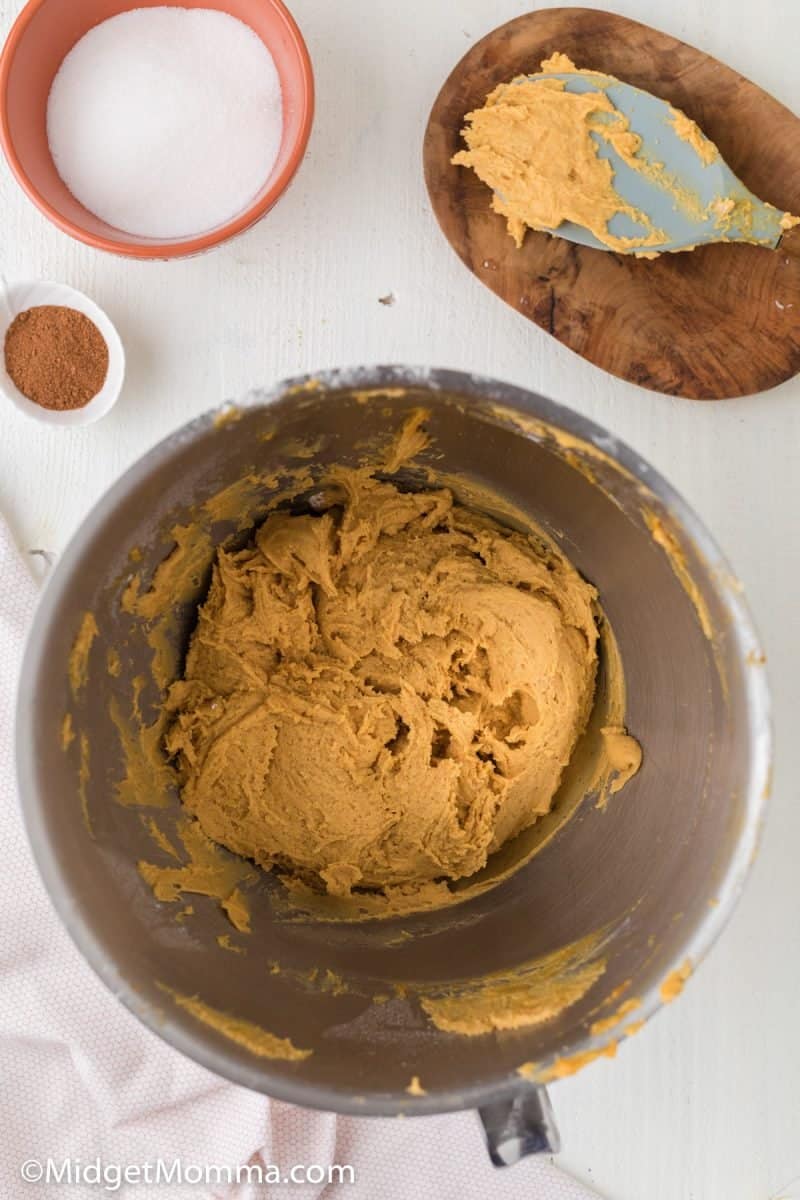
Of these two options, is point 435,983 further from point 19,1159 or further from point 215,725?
point 19,1159

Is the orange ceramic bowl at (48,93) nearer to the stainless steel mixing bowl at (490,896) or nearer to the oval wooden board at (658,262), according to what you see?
the oval wooden board at (658,262)

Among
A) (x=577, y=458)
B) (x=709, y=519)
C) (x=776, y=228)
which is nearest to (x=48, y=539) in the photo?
(x=577, y=458)

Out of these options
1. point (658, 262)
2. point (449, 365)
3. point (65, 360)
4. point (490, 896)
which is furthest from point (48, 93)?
point (490, 896)

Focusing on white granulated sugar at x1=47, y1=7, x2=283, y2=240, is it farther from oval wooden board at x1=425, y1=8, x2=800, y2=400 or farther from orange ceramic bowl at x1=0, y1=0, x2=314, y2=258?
oval wooden board at x1=425, y1=8, x2=800, y2=400

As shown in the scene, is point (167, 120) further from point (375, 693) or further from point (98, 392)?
point (375, 693)

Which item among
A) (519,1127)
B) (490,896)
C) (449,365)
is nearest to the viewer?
(519,1127)

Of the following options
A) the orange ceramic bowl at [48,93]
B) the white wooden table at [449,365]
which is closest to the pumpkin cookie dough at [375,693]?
the white wooden table at [449,365]
